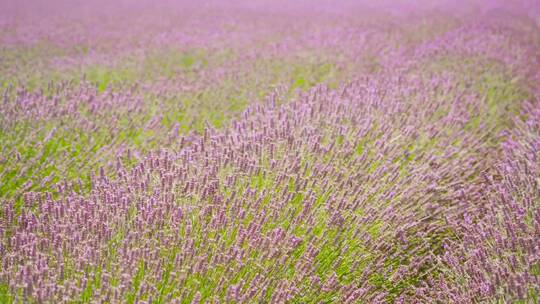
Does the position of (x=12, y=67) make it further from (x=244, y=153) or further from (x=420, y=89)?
(x=420, y=89)

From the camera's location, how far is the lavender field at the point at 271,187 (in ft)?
5.64

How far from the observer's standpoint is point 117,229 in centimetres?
188

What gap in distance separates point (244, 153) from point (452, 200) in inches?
43.6

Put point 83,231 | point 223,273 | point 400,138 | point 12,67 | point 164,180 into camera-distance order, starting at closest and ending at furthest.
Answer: point 223,273 < point 83,231 < point 164,180 < point 400,138 < point 12,67

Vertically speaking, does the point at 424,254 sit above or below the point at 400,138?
below

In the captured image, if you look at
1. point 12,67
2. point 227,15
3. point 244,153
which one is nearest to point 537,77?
point 244,153

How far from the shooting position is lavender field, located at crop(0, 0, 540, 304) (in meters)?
1.72

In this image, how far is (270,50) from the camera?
19.6ft

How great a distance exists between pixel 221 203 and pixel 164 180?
0.26m

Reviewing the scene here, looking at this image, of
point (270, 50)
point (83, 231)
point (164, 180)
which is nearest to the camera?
point (83, 231)

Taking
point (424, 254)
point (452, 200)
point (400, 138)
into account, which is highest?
point (400, 138)

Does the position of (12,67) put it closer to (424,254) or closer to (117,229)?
(117,229)

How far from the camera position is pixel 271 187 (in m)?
2.27

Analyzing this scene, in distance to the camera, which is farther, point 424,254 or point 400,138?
point 400,138
